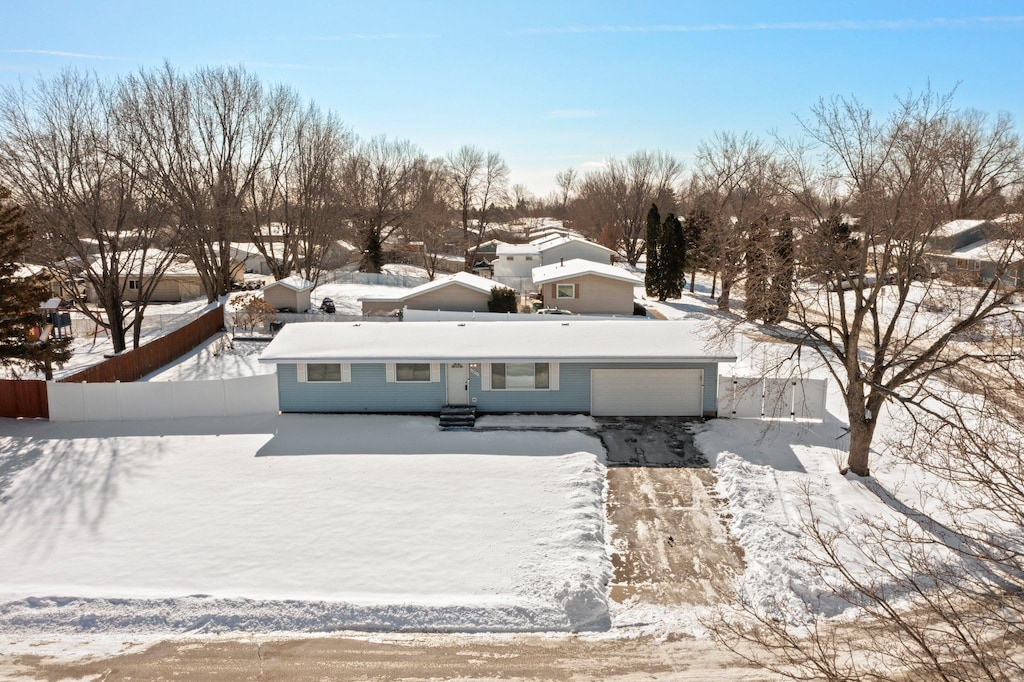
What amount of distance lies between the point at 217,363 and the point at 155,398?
7343 millimetres

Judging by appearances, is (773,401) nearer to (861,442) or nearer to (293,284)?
(861,442)

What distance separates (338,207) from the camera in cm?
5291

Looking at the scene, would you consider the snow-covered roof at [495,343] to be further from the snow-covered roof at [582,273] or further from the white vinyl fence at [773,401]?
the snow-covered roof at [582,273]

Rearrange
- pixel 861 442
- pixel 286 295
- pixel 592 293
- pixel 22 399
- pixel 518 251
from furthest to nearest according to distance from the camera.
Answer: pixel 518 251 < pixel 592 293 < pixel 286 295 < pixel 22 399 < pixel 861 442

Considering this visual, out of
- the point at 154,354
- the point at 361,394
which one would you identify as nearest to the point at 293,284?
the point at 154,354

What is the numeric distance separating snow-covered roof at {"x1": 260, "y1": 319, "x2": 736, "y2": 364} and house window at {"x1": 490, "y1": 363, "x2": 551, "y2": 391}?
19.0 inches

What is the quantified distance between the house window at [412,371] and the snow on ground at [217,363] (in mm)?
7455

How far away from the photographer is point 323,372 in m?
22.6

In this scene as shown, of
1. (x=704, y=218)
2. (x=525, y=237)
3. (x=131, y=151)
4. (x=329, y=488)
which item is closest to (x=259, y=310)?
(x=131, y=151)

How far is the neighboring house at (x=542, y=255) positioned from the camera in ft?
187

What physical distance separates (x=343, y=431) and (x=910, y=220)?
1608cm

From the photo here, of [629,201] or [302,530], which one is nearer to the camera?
[302,530]

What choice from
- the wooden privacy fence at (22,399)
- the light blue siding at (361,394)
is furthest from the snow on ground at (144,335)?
the light blue siding at (361,394)

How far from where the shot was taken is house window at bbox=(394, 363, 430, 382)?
22359 mm
